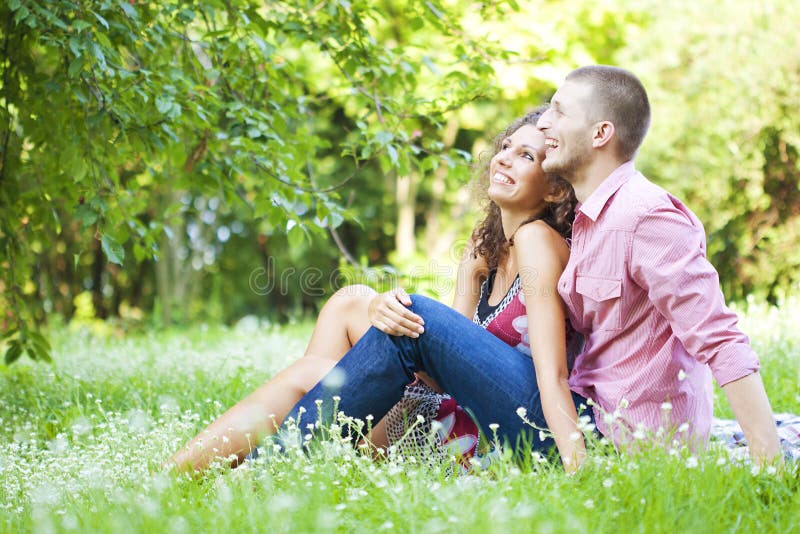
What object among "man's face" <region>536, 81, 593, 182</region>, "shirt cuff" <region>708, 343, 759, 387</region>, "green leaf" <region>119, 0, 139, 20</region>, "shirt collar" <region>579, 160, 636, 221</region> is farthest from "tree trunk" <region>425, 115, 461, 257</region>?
"shirt cuff" <region>708, 343, 759, 387</region>

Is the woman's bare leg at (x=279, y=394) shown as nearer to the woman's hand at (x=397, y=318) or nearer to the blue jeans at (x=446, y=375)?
the blue jeans at (x=446, y=375)

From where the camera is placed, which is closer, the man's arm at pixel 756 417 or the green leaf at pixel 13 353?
the man's arm at pixel 756 417

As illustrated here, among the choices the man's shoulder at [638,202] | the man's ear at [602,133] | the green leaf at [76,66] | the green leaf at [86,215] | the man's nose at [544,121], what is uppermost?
the green leaf at [76,66]

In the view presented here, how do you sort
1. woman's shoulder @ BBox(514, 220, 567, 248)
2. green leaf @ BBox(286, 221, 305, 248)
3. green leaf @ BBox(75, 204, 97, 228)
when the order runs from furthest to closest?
green leaf @ BBox(286, 221, 305, 248)
green leaf @ BBox(75, 204, 97, 228)
woman's shoulder @ BBox(514, 220, 567, 248)

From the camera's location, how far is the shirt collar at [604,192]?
2.67 meters

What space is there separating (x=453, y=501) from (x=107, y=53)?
2.43 m

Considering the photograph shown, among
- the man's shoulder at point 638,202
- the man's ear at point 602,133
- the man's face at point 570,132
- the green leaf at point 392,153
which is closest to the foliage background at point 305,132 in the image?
the green leaf at point 392,153

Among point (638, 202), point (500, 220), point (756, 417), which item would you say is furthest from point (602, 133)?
point (756, 417)

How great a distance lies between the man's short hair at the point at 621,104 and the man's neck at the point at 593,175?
6 centimetres

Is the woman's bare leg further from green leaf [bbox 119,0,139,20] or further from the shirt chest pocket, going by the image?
green leaf [bbox 119,0,139,20]

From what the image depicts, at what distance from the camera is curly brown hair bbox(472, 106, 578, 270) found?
3080 millimetres

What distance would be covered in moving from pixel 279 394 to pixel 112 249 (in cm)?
95

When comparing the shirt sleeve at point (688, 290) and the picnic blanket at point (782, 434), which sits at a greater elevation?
the shirt sleeve at point (688, 290)

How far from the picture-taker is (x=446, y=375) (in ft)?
9.21
